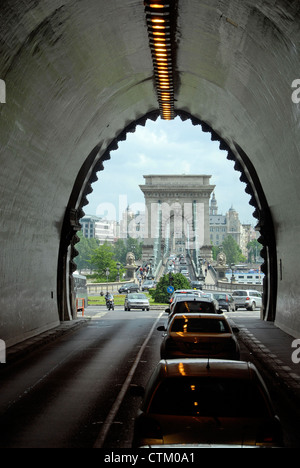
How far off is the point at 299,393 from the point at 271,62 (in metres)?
6.61

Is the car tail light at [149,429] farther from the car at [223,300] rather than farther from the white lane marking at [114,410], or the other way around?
the car at [223,300]

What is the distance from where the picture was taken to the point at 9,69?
12008mm

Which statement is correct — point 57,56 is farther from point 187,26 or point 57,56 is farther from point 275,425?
point 275,425

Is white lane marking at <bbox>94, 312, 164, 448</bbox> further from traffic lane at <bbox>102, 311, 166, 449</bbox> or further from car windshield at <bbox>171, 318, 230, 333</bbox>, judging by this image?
car windshield at <bbox>171, 318, 230, 333</bbox>

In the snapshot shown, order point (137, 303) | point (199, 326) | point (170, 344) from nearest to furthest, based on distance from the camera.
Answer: point (170, 344) < point (199, 326) < point (137, 303)

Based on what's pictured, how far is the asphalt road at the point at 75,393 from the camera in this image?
8.38 metres

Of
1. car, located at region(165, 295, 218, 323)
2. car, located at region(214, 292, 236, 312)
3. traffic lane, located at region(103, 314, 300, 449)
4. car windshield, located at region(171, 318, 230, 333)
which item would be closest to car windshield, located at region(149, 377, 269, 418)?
traffic lane, located at region(103, 314, 300, 449)

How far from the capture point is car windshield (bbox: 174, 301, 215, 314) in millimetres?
17922

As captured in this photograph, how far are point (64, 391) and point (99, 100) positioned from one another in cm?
1013

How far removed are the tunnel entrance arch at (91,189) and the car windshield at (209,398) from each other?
64.0 ft

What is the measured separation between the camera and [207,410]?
5918 millimetres

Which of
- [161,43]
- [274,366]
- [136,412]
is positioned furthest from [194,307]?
[136,412]

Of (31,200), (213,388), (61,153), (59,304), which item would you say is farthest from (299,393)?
(59,304)

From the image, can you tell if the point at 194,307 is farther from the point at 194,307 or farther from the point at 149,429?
the point at 149,429
